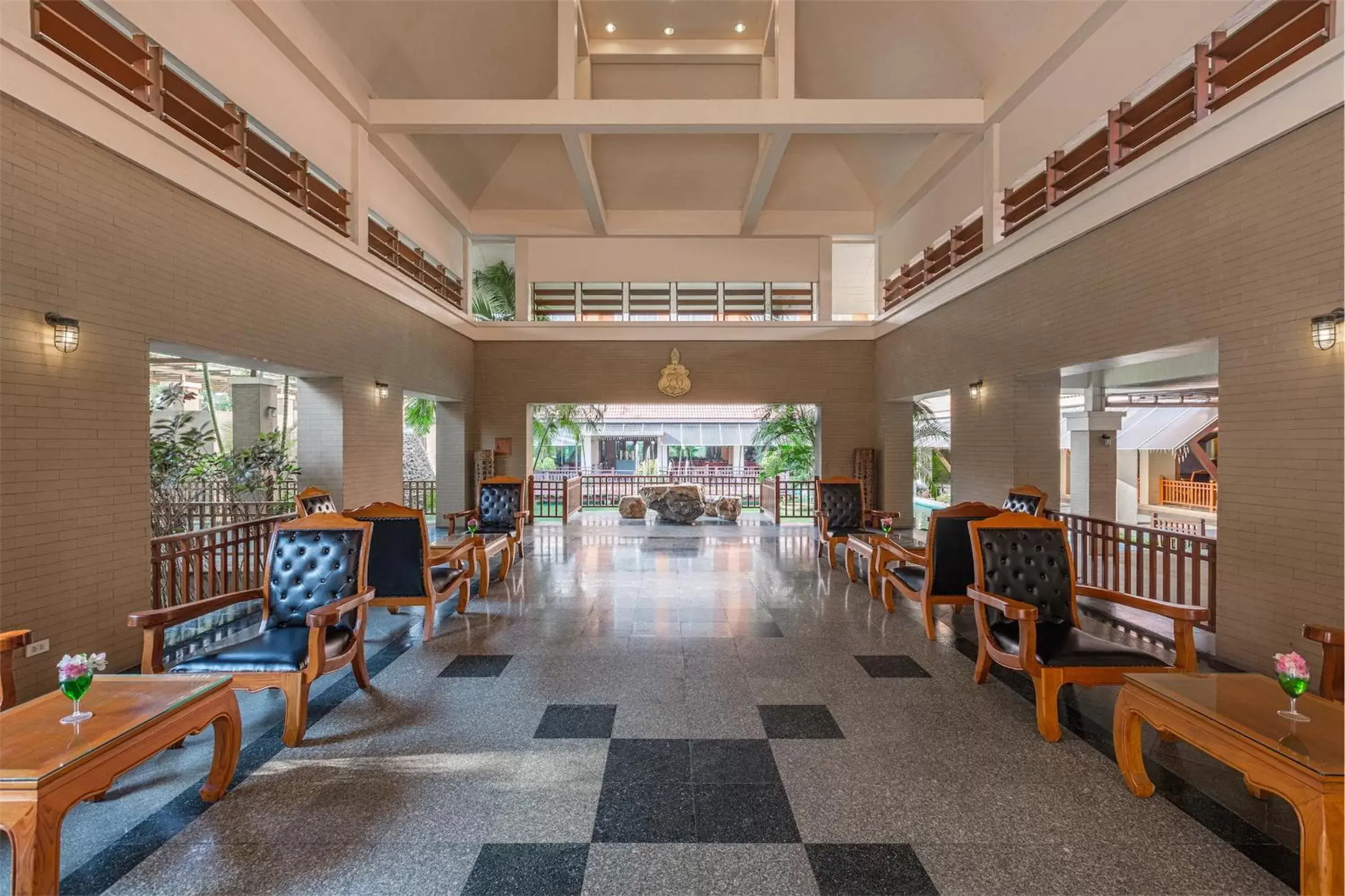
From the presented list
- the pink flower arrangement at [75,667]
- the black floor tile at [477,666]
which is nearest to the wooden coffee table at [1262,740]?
the black floor tile at [477,666]

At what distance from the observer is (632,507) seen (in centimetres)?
1127

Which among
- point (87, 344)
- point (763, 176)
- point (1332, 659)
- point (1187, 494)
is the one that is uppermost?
point (763, 176)

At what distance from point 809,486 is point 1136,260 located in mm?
7398

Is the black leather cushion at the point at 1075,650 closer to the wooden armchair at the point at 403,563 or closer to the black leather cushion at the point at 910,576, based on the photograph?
the black leather cushion at the point at 910,576

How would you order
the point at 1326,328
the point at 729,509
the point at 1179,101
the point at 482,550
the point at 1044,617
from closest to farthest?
the point at 1326,328 < the point at 1044,617 < the point at 1179,101 < the point at 482,550 < the point at 729,509

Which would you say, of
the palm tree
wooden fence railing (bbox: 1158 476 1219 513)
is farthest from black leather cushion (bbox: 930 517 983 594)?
wooden fence railing (bbox: 1158 476 1219 513)

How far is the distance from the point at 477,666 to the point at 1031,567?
13.1 ft

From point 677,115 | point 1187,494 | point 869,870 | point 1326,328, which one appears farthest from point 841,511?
point 1187,494

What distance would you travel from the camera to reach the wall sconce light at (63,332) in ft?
11.8

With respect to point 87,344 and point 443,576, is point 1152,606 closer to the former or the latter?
point 443,576

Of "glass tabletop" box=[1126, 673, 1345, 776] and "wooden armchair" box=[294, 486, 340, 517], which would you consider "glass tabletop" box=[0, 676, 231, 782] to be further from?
"glass tabletop" box=[1126, 673, 1345, 776]

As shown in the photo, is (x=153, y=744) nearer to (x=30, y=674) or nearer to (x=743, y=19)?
(x=30, y=674)

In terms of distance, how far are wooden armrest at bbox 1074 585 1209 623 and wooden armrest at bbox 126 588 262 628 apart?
5387mm

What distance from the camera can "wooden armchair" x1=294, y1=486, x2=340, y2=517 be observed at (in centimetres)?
573
